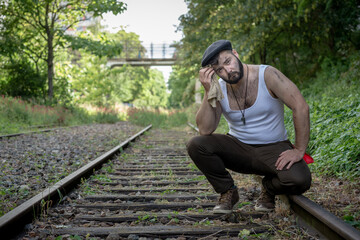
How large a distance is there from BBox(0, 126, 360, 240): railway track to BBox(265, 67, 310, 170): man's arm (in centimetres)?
35

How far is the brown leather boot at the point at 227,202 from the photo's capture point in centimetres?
301

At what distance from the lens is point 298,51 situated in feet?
46.6

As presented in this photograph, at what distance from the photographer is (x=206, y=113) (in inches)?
122

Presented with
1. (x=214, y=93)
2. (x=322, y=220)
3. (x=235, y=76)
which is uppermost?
(x=235, y=76)

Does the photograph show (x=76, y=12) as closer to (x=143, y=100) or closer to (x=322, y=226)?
(x=322, y=226)

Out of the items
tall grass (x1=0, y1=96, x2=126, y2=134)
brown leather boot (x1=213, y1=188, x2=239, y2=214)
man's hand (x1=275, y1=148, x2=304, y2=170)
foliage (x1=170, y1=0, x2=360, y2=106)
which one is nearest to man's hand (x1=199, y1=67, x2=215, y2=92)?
man's hand (x1=275, y1=148, x2=304, y2=170)

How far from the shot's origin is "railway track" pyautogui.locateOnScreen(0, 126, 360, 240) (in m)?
2.59

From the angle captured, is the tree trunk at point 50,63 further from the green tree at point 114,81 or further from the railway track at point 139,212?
the railway track at point 139,212

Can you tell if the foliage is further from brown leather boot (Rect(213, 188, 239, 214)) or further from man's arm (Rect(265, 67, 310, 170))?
brown leather boot (Rect(213, 188, 239, 214))

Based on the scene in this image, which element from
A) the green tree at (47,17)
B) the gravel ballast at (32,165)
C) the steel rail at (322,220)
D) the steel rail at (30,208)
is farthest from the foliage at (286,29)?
the steel rail at (30,208)

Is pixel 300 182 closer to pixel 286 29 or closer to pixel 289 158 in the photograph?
pixel 289 158

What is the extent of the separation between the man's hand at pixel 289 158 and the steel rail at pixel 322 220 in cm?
30

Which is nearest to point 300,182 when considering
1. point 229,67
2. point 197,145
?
point 197,145

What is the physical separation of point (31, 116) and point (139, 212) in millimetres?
12723
